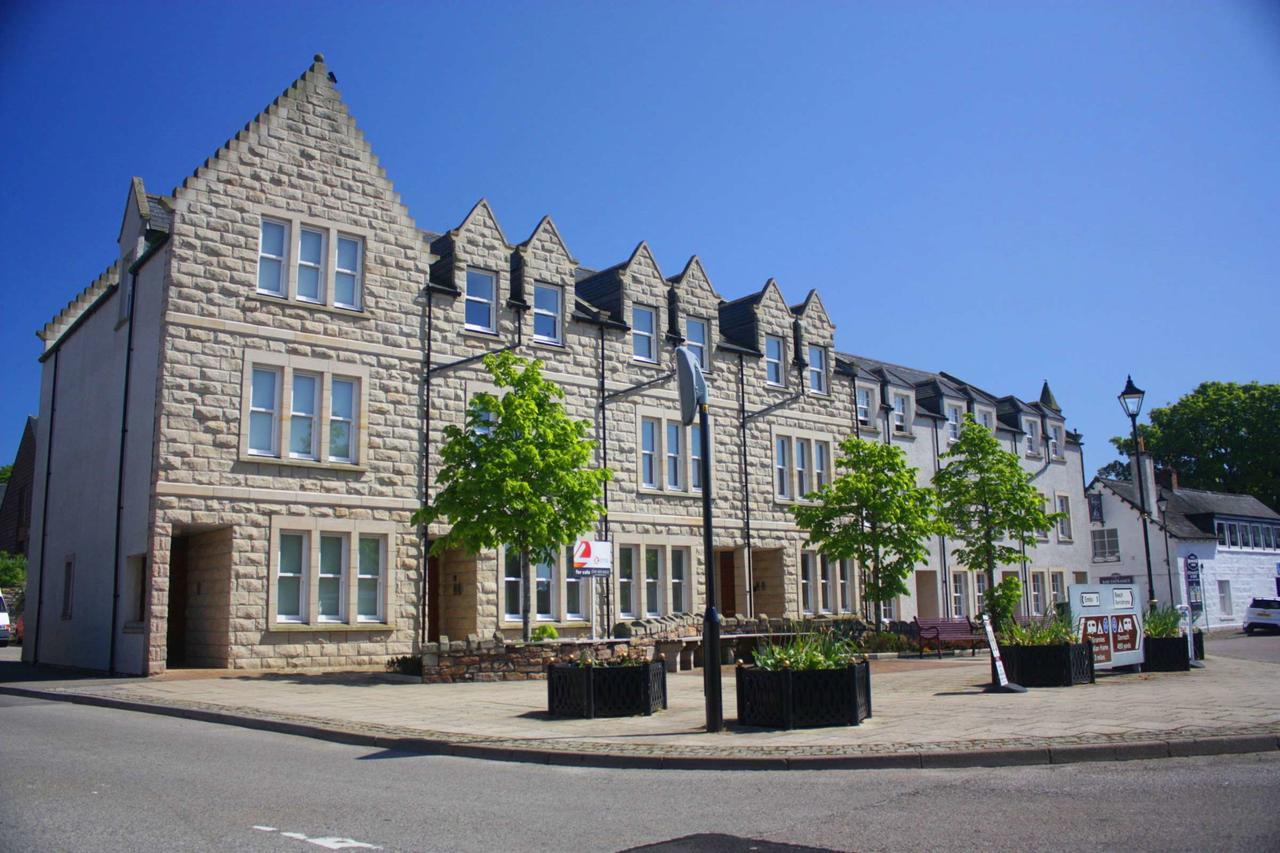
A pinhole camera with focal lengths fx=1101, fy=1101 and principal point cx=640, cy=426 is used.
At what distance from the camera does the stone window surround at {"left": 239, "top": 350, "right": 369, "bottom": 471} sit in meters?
23.5

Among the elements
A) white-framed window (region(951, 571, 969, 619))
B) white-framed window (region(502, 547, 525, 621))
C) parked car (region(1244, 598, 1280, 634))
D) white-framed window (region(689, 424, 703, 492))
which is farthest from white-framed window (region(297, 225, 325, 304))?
parked car (region(1244, 598, 1280, 634))

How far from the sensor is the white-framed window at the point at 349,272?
25594 millimetres

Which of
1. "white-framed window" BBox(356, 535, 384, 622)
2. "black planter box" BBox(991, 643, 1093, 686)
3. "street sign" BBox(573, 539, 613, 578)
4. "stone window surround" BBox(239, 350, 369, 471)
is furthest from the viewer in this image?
"white-framed window" BBox(356, 535, 384, 622)

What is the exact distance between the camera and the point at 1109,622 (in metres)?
18.7

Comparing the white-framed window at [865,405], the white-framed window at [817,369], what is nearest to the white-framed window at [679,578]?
the white-framed window at [817,369]

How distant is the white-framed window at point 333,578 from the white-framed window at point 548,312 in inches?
313

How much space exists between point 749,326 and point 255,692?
21445 mm

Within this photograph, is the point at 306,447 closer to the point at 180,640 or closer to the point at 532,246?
the point at 180,640

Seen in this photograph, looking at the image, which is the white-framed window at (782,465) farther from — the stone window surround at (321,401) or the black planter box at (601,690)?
the black planter box at (601,690)

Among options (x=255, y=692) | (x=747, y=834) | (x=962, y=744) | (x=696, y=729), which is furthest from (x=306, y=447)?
(x=747, y=834)

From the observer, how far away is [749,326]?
116ft

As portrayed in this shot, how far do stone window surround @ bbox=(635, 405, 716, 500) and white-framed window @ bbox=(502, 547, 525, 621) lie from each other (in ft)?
15.3

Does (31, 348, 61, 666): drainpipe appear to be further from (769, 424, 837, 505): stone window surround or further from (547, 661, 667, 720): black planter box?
(769, 424, 837, 505): stone window surround

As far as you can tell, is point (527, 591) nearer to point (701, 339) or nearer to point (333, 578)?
point (333, 578)
